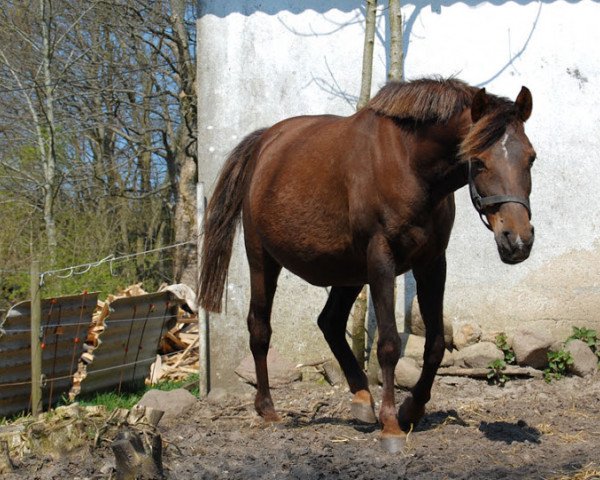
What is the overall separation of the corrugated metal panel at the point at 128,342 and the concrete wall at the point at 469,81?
2.63 feet

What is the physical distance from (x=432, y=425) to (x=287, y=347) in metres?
2.46

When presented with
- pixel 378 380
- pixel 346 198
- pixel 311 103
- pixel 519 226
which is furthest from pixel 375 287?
pixel 311 103

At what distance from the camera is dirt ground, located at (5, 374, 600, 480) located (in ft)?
12.9

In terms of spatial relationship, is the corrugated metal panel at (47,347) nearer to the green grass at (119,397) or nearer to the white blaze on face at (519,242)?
the green grass at (119,397)

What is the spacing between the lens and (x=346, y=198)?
468cm

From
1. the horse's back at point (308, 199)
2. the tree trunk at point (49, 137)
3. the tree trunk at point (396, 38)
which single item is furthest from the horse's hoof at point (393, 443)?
the tree trunk at point (49, 137)

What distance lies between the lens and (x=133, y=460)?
12.6 ft

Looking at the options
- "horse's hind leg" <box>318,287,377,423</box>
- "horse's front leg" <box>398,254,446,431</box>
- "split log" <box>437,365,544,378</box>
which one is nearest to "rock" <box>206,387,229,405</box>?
"horse's hind leg" <box>318,287,377,423</box>

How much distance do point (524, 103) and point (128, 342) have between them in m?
4.73

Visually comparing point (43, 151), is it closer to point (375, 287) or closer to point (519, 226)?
point (375, 287)

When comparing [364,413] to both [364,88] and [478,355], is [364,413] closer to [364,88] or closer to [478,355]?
[478,355]

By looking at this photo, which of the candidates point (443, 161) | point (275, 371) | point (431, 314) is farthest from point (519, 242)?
point (275, 371)

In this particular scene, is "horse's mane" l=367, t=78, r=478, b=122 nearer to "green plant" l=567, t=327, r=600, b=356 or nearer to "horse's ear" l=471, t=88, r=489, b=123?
"horse's ear" l=471, t=88, r=489, b=123

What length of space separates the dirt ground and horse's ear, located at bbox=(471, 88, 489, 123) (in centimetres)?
176
